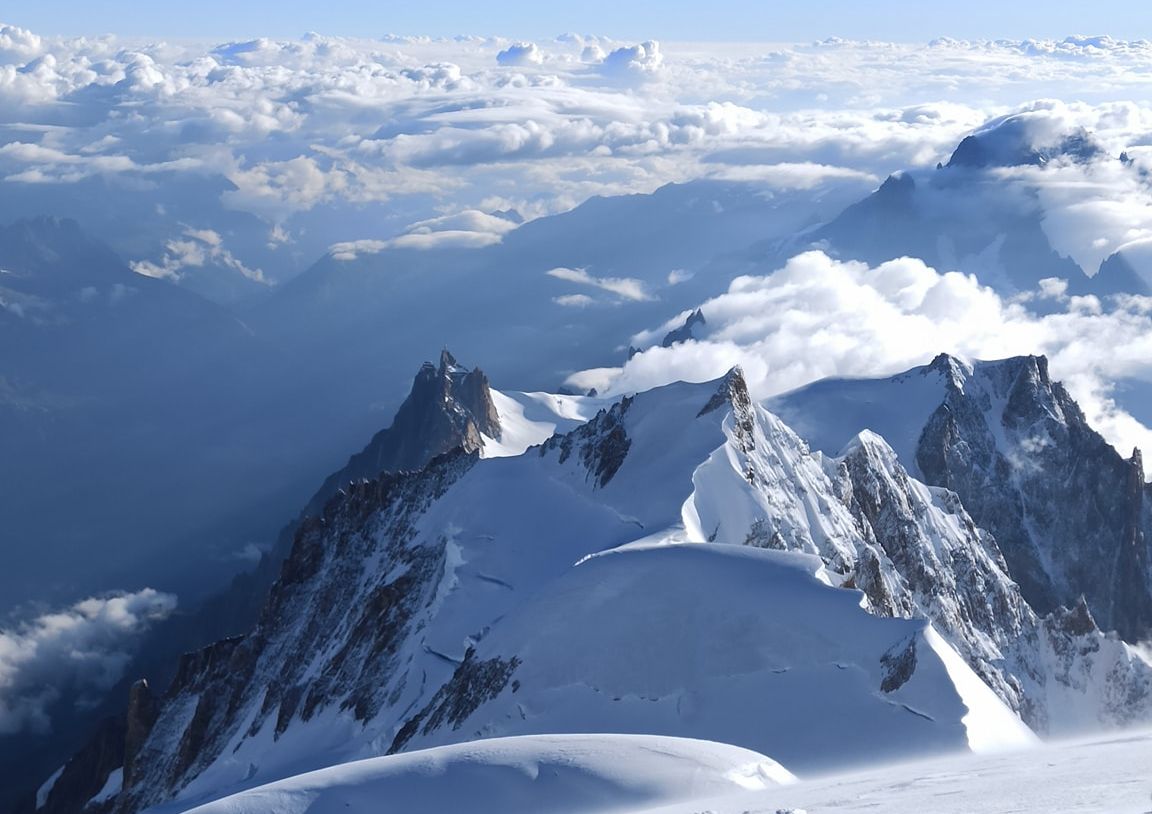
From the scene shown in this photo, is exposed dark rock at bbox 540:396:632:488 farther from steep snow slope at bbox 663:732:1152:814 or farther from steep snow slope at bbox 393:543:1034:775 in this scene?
steep snow slope at bbox 663:732:1152:814

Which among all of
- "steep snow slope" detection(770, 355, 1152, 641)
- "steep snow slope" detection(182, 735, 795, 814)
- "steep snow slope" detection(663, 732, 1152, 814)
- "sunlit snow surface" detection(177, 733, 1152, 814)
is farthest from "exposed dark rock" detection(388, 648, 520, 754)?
"steep snow slope" detection(770, 355, 1152, 641)

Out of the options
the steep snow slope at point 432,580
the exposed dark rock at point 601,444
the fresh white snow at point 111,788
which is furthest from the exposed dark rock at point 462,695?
the fresh white snow at point 111,788

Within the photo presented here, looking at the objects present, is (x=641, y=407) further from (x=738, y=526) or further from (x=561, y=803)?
(x=561, y=803)

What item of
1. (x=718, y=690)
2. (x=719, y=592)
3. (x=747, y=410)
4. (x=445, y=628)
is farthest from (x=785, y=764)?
(x=747, y=410)

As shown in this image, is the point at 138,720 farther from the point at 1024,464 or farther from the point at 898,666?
the point at 1024,464

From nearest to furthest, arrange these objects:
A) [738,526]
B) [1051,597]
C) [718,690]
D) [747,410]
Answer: [718,690], [738,526], [747,410], [1051,597]
